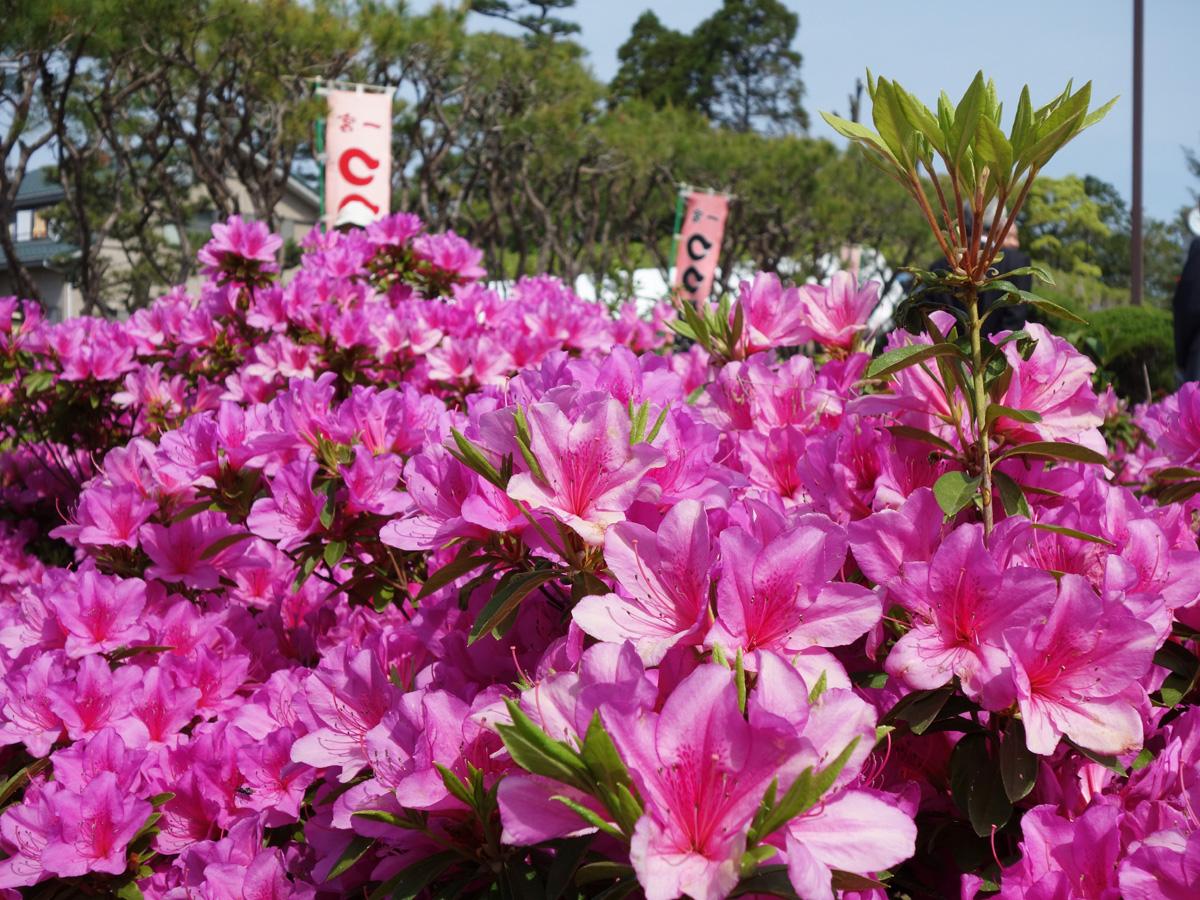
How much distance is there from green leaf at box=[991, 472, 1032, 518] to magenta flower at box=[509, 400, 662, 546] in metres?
0.41

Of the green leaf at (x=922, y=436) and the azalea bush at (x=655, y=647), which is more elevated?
the green leaf at (x=922, y=436)

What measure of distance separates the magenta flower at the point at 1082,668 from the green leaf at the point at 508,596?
0.44m

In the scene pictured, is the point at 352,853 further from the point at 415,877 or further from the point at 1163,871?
the point at 1163,871

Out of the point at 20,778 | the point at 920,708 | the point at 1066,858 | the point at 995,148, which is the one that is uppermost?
the point at 995,148

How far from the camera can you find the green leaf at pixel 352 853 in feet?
3.32

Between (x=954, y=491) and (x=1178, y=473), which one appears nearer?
(x=954, y=491)

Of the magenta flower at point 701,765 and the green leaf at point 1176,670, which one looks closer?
the magenta flower at point 701,765

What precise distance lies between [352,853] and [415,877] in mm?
123

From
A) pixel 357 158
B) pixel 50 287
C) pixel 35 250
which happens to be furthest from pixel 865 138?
pixel 50 287

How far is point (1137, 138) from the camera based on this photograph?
1255cm

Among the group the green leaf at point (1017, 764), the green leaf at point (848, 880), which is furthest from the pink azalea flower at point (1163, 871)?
the green leaf at point (848, 880)

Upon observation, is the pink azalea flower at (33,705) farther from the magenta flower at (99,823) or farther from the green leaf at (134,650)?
the magenta flower at (99,823)

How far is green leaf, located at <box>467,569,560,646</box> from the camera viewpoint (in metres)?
1.02

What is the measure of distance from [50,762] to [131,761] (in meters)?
0.25
